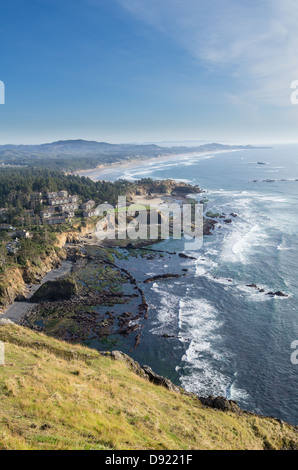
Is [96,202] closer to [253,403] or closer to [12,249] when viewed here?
[12,249]

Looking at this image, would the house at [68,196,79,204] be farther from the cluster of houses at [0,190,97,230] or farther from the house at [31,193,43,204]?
the house at [31,193,43,204]

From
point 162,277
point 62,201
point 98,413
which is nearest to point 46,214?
point 62,201

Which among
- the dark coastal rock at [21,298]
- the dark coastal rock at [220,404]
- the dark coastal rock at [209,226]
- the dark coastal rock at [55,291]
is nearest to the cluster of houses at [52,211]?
the dark coastal rock at [21,298]

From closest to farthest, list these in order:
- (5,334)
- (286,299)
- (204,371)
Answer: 1. (5,334)
2. (204,371)
3. (286,299)

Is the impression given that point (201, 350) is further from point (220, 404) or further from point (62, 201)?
point (62, 201)

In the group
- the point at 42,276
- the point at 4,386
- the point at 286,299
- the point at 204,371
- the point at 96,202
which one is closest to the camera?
the point at 4,386

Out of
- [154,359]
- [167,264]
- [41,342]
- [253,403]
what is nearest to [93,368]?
[41,342]

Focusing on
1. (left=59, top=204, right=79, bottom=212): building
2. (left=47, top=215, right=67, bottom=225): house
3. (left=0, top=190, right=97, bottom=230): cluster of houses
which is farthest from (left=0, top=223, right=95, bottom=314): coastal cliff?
(left=59, top=204, right=79, bottom=212): building
